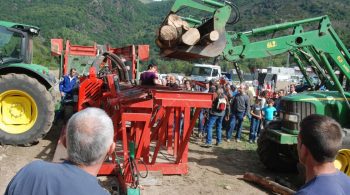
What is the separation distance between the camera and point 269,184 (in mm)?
6484

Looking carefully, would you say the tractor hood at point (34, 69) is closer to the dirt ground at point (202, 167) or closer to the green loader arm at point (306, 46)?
the dirt ground at point (202, 167)

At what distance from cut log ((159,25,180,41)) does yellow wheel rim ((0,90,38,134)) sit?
11.2ft

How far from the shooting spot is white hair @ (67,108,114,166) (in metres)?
1.95

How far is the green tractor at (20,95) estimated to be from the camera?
26.0 ft

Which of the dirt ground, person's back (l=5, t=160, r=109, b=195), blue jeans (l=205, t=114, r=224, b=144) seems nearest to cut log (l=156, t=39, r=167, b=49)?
the dirt ground

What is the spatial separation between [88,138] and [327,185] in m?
1.23

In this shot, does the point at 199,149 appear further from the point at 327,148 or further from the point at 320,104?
the point at 327,148

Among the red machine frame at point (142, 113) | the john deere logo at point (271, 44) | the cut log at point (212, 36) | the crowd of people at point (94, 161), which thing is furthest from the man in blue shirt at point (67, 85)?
the crowd of people at point (94, 161)

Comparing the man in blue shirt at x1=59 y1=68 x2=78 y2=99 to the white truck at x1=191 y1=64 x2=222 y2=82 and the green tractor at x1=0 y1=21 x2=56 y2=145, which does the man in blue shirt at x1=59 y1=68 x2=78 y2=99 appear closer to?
the green tractor at x1=0 y1=21 x2=56 y2=145

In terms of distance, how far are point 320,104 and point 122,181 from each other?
3536 mm

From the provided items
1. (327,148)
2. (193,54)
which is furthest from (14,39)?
(327,148)

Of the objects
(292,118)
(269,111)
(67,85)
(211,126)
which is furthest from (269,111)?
(67,85)

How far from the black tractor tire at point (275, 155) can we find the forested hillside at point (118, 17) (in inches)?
2020

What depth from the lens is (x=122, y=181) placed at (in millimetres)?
5707
